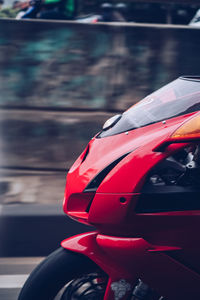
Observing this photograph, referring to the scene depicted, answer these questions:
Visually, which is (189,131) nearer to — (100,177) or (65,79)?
(100,177)

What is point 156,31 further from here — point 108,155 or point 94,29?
point 108,155

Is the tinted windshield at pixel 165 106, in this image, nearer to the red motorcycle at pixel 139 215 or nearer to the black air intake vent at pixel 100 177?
the red motorcycle at pixel 139 215

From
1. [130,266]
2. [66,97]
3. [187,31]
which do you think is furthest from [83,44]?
[130,266]

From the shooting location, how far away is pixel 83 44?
4.39 m

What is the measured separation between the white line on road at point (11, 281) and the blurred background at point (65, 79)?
896mm

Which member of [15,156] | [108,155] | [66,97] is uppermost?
[108,155]

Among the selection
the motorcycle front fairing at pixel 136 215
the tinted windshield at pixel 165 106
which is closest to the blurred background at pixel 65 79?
the tinted windshield at pixel 165 106

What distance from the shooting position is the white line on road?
3295 millimetres

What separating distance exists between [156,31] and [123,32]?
9.2 inches

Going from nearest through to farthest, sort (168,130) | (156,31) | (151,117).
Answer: (168,130) < (151,117) < (156,31)

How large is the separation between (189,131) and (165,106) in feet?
0.85

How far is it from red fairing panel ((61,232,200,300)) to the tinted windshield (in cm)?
46

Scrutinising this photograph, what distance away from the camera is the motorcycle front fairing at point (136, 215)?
2279 millimetres

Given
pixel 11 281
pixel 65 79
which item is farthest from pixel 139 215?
pixel 65 79
